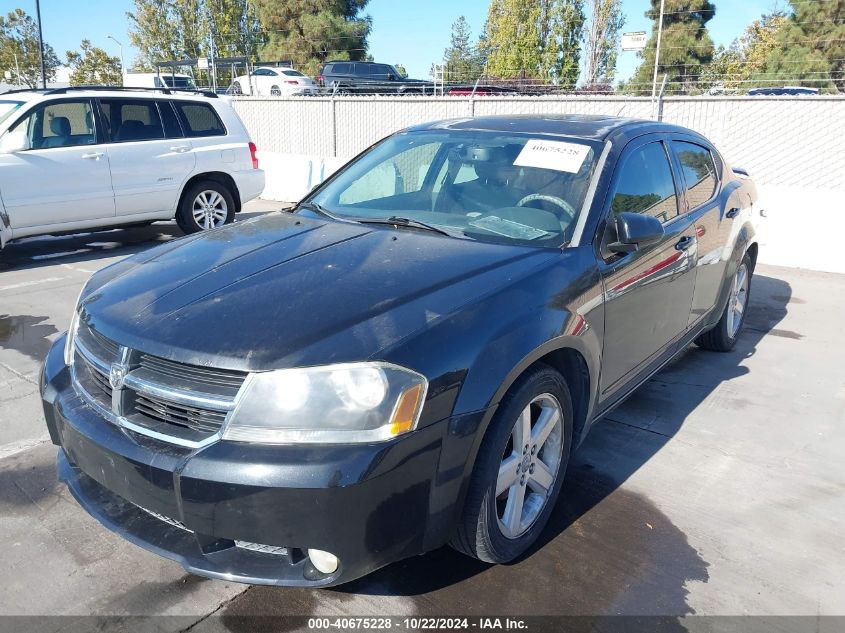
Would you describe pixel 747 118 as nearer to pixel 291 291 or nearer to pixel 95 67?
pixel 291 291

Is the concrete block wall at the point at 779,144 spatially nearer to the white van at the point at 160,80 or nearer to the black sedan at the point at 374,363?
the black sedan at the point at 374,363

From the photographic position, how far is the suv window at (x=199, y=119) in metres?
9.05

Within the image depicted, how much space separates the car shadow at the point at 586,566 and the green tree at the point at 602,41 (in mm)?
32756

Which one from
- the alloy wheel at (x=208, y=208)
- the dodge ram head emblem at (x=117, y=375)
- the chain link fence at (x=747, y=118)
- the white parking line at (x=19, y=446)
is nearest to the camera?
the dodge ram head emblem at (x=117, y=375)

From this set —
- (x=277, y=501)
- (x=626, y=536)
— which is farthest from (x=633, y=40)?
(x=277, y=501)

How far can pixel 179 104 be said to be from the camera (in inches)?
355

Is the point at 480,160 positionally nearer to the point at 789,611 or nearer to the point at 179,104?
the point at 789,611

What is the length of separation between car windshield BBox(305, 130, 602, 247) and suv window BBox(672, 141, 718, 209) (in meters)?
1.10

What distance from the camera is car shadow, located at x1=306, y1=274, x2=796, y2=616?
2.62 m

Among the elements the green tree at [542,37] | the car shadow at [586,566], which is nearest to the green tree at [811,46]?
the green tree at [542,37]

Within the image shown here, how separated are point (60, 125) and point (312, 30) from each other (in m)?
38.0

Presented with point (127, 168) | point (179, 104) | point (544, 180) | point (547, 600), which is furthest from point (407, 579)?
point (179, 104)

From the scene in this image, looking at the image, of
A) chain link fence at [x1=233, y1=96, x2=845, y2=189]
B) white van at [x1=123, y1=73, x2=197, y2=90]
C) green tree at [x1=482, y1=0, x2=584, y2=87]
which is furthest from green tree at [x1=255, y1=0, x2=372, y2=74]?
chain link fence at [x1=233, y1=96, x2=845, y2=189]

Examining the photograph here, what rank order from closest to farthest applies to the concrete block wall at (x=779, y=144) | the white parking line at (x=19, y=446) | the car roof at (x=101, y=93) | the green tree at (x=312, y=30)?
the white parking line at (x=19, y=446) < the car roof at (x=101, y=93) < the concrete block wall at (x=779, y=144) < the green tree at (x=312, y=30)
